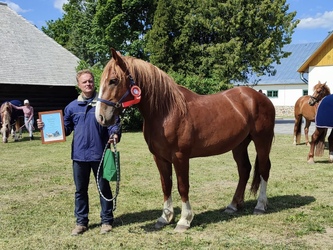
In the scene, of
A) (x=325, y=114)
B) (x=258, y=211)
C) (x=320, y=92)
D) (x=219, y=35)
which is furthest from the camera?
(x=219, y=35)

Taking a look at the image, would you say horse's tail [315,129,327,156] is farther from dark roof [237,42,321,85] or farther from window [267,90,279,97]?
window [267,90,279,97]

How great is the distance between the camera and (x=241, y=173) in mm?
5418

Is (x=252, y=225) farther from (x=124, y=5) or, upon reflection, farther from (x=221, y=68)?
(x=124, y=5)

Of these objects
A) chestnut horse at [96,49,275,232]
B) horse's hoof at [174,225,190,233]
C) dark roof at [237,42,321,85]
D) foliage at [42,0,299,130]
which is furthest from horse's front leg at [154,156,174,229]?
dark roof at [237,42,321,85]

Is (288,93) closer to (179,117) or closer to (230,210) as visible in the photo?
(230,210)

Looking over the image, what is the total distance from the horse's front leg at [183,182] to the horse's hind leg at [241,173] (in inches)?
38.2

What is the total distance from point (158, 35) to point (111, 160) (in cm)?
2099

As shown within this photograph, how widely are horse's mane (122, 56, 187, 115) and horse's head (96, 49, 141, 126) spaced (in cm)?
12

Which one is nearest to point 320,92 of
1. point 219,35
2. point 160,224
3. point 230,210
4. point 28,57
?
point 230,210

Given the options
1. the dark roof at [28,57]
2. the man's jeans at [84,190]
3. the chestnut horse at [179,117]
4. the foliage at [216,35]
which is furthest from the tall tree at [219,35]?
the man's jeans at [84,190]

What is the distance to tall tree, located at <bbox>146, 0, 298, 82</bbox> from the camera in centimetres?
2431

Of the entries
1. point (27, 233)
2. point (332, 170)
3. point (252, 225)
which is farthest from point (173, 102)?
point (332, 170)

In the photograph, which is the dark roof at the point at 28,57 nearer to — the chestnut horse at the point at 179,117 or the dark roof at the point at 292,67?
the chestnut horse at the point at 179,117

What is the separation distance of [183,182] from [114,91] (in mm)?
1419
